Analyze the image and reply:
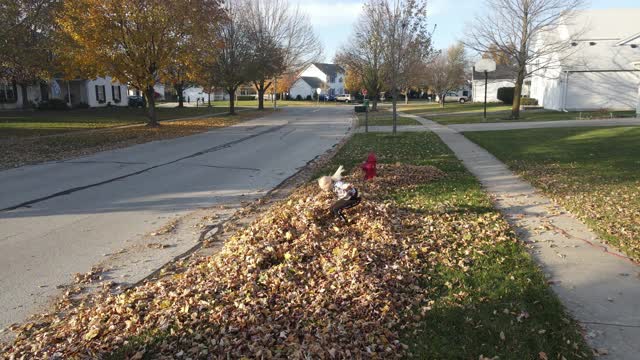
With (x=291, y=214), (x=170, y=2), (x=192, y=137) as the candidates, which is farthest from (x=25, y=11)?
(x=291, y=214)

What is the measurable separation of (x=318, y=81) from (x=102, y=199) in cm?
9811

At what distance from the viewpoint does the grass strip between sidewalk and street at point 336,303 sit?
12.4ft

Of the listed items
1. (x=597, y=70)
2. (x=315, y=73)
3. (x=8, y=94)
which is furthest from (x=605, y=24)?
(x=315, y=73)

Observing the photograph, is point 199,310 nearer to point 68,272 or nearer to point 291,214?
point 68,272

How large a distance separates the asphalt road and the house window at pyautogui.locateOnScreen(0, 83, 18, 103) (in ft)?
101

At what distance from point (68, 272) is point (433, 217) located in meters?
4.90

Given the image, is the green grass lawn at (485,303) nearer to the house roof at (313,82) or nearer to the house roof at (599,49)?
the house roof at (599,49)

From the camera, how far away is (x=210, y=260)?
5.82 m

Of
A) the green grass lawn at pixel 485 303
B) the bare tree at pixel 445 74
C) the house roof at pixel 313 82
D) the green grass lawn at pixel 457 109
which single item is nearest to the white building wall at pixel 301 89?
the house roof at pixel 313 82

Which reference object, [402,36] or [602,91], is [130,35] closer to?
[402,36]

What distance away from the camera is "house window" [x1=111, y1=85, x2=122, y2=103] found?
171 ft

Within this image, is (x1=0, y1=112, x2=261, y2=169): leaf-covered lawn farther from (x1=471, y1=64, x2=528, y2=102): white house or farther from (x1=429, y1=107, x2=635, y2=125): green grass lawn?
(x1=471, y1=64, x2=528, y2=102): white house

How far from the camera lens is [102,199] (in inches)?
372

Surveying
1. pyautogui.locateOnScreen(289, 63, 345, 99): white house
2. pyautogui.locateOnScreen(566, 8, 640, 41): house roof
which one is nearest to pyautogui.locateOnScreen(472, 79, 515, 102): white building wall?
pyautogui.locateOnScreen(566, 8, 640, 41): house roof
